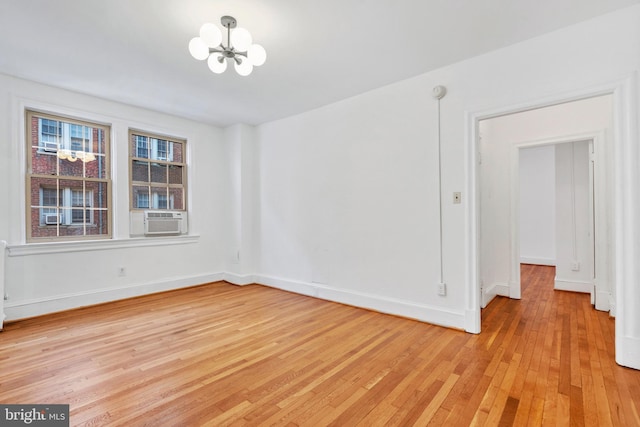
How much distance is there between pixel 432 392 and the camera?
6.28 ft

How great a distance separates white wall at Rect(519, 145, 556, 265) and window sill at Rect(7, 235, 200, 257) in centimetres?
710

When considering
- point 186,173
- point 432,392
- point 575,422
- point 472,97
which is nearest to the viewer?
point 575,422

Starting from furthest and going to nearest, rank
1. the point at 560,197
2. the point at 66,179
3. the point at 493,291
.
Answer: the point at 560,197, the point at 493,291, the point at 66,179

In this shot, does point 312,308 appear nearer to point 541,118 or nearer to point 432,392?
point 432,392

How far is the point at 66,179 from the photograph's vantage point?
379cm

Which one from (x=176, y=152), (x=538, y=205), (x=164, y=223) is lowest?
(x=164, y=223)

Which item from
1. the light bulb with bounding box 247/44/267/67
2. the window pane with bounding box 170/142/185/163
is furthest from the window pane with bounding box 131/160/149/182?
the light bulb with bounding box 247/44/267/67

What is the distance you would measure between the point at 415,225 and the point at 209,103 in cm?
314

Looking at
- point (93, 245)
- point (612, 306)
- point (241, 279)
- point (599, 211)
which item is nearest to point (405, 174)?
point (599, 211)

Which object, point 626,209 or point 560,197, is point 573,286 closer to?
point 560,197

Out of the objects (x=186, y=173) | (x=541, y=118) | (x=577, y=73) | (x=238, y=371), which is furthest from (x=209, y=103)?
(x=541, y=118)

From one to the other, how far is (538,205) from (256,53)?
7.16 metres

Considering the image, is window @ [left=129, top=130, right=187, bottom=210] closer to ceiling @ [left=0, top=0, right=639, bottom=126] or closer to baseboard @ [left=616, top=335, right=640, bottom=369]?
ceiling @ [left=0, top=0, right=639, bottom=126]

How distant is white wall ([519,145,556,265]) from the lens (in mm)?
6680
